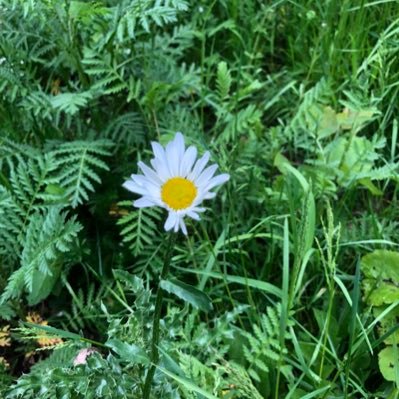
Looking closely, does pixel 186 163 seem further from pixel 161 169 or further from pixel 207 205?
pixel 207 205

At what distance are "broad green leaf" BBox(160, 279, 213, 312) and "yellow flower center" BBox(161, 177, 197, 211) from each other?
12 cm

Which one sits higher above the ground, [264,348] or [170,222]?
[170,222]

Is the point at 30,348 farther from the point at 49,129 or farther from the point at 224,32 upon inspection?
the point at 224,32

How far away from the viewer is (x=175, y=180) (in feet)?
3.42

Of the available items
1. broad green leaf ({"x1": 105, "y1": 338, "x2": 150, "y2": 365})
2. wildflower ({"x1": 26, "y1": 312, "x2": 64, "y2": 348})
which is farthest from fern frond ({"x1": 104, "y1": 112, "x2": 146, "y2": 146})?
broad green leaf ({"x1": 105, "y1": 338, "x2": 150, "y2": 365})

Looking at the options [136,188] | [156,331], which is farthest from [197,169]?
[156,331]

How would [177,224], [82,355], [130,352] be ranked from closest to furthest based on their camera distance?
1. [177,224]
2. [130,352]
3. [82,355]

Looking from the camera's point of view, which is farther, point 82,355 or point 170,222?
point 82,355

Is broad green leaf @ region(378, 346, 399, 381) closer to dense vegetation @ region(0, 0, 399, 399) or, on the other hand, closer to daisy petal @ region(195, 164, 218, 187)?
dense vegetation @ region(0, 0, 399, 399)

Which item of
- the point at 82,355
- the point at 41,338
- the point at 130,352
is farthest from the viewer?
the point at 41,338

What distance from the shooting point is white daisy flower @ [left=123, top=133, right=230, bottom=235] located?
1.00m

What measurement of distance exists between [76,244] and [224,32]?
38.6 inches

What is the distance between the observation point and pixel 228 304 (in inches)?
63.2

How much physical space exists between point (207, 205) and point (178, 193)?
0.75m
